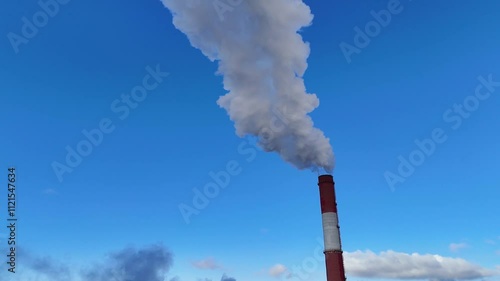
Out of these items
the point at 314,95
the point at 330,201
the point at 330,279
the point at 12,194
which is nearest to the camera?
the point at 12,194

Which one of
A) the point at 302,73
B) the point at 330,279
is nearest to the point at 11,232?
the point at 330,279

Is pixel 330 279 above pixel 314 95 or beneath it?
beneath

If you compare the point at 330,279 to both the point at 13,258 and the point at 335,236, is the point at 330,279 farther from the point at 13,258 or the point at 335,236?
the point at 13,258

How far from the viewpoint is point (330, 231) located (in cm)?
3281

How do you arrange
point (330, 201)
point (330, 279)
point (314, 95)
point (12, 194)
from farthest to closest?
point (314, 95) < point (330, 201) < point (330, 279) < point (12, 194)

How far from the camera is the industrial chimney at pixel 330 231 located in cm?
3166

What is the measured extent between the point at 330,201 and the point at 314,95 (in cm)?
922

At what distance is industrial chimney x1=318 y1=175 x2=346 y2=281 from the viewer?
31.7 m

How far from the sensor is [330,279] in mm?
31219

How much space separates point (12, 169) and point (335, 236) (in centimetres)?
2264

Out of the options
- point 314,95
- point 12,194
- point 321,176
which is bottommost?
point 12,194

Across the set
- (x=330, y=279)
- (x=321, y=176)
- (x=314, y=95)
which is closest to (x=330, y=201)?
(x=321, y=176)

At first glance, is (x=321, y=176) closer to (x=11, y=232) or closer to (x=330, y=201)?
(x=330, y=201)

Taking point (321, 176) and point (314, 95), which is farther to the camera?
point (314, 95)
